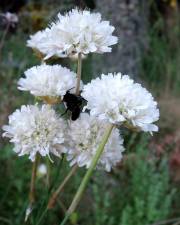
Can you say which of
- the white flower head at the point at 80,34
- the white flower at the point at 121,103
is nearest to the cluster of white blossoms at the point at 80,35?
the white flower head at the point at 80,34

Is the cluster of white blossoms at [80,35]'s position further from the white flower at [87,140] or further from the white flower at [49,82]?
the white flower at [87,140]

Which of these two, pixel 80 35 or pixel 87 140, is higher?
pixel 80 35

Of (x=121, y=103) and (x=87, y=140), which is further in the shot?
(x=87, y=140)

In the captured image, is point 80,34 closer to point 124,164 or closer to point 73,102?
point 73,102

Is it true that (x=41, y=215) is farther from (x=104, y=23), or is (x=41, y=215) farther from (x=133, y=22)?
(x=133, y=22)

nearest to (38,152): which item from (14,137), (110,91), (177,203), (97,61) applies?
(14,137)

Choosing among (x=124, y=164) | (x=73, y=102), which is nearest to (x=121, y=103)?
(x=73, y=102)

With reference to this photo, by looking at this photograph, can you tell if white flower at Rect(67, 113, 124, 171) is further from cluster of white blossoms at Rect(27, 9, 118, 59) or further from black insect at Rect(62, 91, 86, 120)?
cluster of white blossoms at Rect(27, 9, 118, 59)

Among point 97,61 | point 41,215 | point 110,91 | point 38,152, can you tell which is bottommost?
point 41,215
